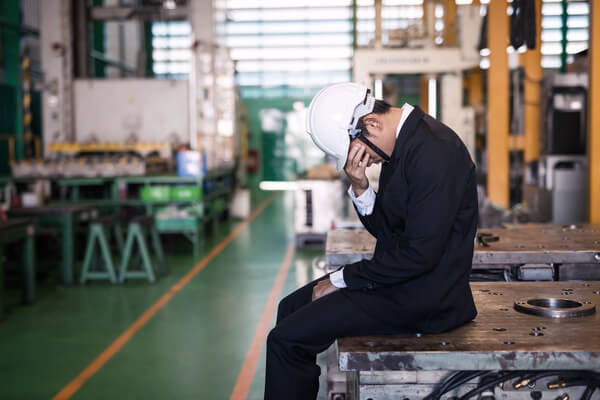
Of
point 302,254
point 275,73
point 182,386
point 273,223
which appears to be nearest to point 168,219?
point 302,254

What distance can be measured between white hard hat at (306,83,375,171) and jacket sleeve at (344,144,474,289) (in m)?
0.24

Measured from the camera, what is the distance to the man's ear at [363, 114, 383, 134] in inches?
89.9

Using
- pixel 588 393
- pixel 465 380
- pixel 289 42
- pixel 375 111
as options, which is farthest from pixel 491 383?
pixel 289 42

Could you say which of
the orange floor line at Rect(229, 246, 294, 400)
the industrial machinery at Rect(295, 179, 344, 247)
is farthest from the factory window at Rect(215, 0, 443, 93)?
the orange floor line at Rect(229, 246, 294, 400)

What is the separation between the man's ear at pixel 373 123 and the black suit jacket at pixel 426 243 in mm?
88

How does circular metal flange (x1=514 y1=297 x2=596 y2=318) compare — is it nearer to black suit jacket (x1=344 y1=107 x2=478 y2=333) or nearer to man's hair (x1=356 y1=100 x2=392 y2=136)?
black suit jacket (x1=344 y1=107 x2=478 y2=333)

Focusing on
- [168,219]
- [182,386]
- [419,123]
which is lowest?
[182,386]

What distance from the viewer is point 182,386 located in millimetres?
4062

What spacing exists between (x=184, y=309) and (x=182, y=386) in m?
1.99

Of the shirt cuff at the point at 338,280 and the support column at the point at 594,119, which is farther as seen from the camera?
the support column at the point at 594,119

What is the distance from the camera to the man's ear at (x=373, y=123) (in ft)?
7.49

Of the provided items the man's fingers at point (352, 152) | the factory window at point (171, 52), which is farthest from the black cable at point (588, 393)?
the factory window at point (171, 52)

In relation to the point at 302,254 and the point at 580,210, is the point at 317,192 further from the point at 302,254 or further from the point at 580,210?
the point at 580,210

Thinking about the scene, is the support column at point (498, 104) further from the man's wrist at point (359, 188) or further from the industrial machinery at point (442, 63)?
the man's wrist at point (359, 188)
